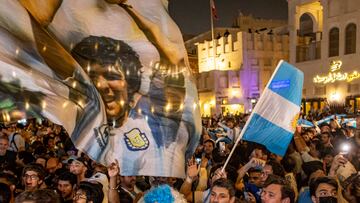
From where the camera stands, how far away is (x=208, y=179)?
5.78m

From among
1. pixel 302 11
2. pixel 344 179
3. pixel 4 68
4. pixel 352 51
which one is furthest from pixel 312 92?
pixel 4 68

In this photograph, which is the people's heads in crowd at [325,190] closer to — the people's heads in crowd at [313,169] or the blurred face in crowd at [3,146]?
the people's heads in crowd at [313,169]

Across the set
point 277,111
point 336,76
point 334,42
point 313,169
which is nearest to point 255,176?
point 313,169

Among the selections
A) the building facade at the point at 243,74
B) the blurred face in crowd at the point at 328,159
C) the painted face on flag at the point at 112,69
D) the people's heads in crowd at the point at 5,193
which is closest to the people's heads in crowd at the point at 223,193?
the painted face on flag at the point at 112,69

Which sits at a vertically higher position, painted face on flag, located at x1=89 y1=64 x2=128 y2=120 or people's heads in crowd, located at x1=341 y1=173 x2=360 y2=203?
painted face on flag, located at x1=89 y1=64 x2=128 y2=120

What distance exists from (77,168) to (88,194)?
160 centimetres

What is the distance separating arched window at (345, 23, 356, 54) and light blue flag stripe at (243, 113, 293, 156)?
22.1 metres

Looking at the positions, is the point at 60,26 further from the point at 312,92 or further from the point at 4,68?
the point at 312,92

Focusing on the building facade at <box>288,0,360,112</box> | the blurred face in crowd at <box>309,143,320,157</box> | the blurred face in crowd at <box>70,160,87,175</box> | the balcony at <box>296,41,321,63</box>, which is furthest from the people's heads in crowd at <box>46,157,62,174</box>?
the balcony at <box>296,41,321,63</box>

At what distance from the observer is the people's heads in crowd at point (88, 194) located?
3.85 meters

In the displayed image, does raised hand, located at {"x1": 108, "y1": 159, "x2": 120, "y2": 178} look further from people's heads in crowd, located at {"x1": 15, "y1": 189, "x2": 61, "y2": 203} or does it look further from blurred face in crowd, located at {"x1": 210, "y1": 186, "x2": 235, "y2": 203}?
people's heads in crowd, located at {"x1": 15, "y1": 189, "x2": 61, "y2": 203}

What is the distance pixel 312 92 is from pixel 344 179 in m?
23.6

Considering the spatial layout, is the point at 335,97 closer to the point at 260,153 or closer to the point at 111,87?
the point at 260,153

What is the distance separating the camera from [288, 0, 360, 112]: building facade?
82.6 feet
